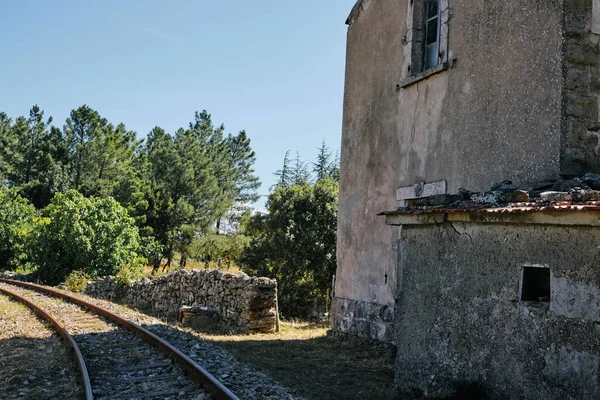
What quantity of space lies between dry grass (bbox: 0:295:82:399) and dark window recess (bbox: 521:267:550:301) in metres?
4.99

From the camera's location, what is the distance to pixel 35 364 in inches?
314

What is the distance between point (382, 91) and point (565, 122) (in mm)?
4392

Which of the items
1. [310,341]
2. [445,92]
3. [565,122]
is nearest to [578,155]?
[565,122]

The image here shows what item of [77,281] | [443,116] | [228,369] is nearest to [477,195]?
[443,116]

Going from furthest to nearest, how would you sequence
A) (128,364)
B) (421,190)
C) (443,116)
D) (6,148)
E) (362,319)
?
(6,148) → (362,319) → (421,190) → (443,116) → (128,364)

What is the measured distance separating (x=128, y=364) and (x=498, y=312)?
5.07 m

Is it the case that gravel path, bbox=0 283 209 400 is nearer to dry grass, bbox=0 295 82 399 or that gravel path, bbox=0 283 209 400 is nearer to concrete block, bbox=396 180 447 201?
dry grass, bbox=0 295 82 399

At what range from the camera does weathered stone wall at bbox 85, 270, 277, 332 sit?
41.1 ft

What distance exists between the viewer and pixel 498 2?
27.0 feet

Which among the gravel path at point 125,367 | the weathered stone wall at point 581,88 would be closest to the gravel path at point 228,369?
the gravel path at point 125,367

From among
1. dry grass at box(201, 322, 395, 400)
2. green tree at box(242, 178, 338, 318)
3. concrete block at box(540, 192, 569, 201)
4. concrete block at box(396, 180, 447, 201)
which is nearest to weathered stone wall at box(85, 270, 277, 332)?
dry grass at box(201, 322, 395, 400)

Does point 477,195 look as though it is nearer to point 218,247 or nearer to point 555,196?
point 555,196

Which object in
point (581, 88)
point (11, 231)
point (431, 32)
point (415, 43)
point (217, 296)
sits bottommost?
point (217, 296)

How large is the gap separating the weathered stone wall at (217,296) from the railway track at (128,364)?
8.45ft
